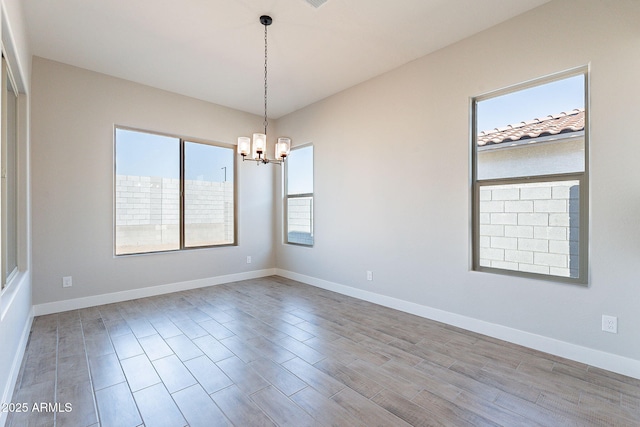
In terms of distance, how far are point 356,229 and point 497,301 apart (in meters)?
1.91

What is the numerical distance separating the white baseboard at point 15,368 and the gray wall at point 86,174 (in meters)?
0.80

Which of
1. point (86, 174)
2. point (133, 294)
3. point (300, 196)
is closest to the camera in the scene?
point (86, 174)

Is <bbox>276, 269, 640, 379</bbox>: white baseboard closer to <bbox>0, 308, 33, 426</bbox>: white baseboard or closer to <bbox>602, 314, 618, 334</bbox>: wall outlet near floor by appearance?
<bbox>602, 314, 618, 334</bbox>: wall outlet near floor

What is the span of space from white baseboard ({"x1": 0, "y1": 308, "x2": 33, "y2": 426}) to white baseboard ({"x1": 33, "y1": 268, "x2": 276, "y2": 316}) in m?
0.46

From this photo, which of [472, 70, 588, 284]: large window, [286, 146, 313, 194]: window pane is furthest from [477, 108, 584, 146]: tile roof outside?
[286, 146, 313, 194]: window pane

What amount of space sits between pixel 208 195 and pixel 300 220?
1.61m

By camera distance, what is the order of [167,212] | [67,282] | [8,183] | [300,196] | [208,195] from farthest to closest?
[300,196] < [208,195] < [167,212] < [67,282] < [8,183]

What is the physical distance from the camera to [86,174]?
377cm

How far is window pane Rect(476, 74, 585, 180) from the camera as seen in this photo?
2.56 metres

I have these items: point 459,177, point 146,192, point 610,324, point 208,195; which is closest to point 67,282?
point 146,192

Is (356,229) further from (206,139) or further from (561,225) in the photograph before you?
(206,139)

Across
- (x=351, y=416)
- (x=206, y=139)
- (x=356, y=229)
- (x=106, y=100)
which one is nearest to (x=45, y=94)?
(x=106, y=100)

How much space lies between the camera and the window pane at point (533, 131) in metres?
2.56

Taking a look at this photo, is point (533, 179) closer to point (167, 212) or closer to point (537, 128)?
point (537, 128)
